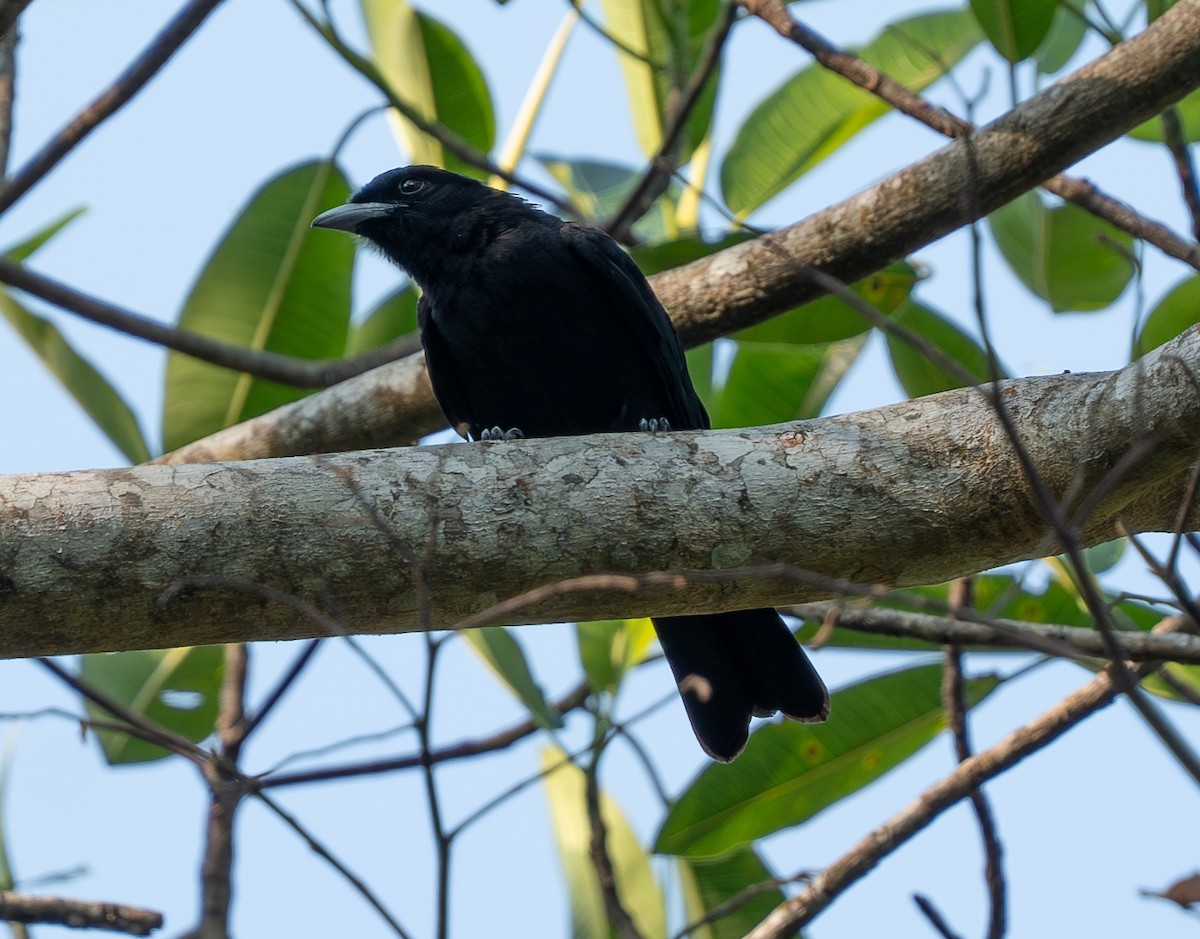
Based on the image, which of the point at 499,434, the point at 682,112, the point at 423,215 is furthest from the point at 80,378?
the point at 682,112

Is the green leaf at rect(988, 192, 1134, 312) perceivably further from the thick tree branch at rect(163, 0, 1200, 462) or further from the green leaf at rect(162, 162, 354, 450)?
the green leaf at rect(162, 162, 354, 450)

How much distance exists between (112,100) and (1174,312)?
11.0ft

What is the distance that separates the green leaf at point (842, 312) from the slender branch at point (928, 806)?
1.28 m

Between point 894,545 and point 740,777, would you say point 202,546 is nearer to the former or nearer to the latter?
point 894,545

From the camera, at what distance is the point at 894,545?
2807 millimetres

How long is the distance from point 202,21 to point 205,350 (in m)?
1.09

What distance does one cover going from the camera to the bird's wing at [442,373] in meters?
4.27

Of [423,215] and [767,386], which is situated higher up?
[423,215]

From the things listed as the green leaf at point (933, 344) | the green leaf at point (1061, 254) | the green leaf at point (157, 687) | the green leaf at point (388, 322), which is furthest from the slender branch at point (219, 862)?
the green leaf at point (1061, 254)

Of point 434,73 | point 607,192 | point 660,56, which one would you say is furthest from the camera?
point 607,192

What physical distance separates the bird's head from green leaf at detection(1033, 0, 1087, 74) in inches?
74.6

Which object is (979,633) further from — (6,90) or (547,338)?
(6,90)

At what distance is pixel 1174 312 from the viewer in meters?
3.87

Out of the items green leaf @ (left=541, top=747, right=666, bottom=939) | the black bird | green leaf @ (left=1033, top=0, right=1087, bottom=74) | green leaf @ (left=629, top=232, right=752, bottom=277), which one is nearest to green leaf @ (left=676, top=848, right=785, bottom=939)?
green leaf @ (left=541, top=747, right=666, bottom=939)
